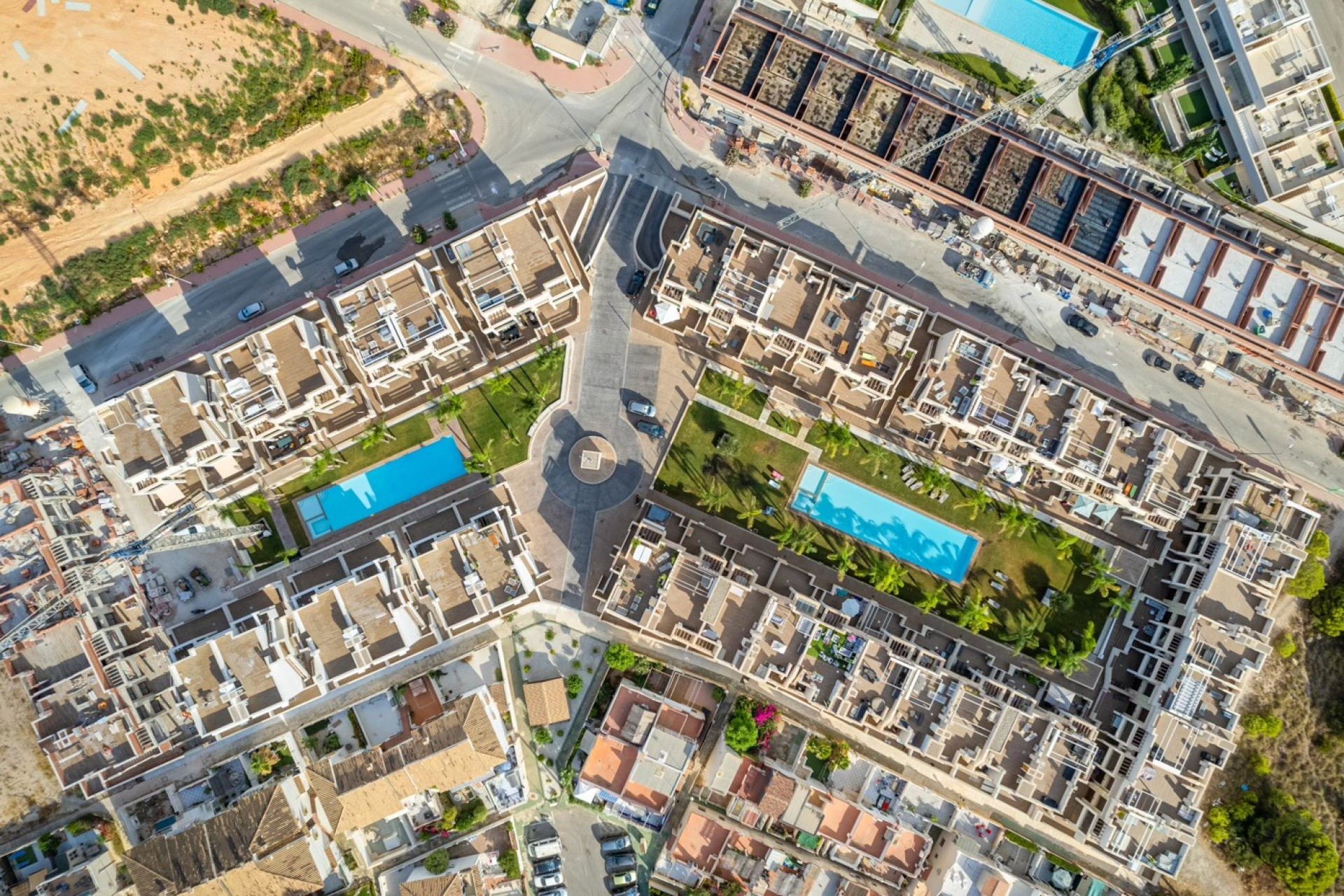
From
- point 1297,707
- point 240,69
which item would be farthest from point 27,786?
point 1297,707

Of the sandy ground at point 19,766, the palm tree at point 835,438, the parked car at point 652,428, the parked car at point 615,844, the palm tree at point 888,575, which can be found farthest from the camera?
the parked car at point 652,428

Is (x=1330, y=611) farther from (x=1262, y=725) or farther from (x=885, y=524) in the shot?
(x=885, y=524)

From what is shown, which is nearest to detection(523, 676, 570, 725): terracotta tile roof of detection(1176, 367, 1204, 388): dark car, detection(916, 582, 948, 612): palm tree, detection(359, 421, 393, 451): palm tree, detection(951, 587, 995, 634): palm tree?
detection(359, 421, 393, 451): palm tree

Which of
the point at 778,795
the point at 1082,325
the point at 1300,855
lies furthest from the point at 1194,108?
the point at 778,795

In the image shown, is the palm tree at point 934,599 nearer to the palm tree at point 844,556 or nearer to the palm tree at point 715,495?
the palm tree at point 844,556

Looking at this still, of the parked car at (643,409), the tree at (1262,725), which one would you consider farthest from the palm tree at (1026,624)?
the parked car at (643,409)

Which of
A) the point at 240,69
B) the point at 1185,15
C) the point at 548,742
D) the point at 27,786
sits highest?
the point at 1185,15

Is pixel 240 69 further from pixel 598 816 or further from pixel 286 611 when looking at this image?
pixel 598 816
